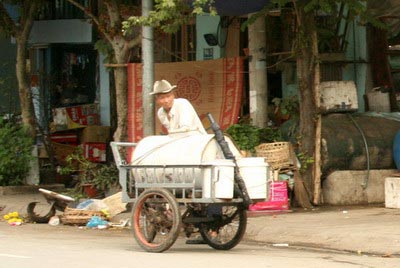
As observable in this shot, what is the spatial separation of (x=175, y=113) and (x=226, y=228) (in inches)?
65.1

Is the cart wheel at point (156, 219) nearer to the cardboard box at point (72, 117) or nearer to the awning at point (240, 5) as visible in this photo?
the awning at point (240, 5)

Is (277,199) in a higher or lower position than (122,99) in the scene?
lower

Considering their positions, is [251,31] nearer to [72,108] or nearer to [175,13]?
[175,13]

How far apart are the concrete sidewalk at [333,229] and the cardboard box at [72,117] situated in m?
6.25

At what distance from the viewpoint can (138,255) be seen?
1114 cm

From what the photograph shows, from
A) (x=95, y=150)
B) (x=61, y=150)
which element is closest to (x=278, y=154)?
(x=95, y=150)

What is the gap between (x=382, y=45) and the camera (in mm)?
18625

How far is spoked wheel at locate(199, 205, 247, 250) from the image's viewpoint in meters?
11.8

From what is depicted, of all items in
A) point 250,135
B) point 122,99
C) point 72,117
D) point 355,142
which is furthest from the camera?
point 72,117

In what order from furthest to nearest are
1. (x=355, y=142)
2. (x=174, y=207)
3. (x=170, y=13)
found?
(x=355, y=142) → (x=170, y=13) → (x=174, y=207)

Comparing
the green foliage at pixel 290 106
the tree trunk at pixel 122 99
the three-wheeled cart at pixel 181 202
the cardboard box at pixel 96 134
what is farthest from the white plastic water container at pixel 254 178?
the cardboard box at pixel 96 134

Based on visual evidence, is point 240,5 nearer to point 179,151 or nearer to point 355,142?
point 355,142

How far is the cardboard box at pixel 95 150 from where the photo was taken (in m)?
22.1

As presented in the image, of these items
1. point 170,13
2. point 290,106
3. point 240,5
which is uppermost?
point 240,5
